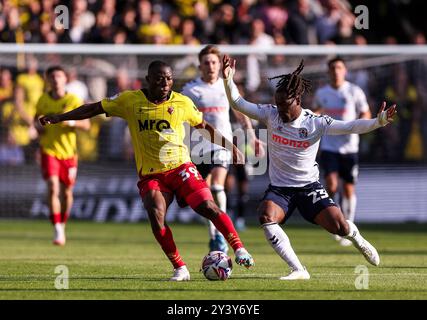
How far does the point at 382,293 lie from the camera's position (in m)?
9.95

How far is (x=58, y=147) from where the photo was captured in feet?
57.5

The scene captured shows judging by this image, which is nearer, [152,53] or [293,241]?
[293,241]

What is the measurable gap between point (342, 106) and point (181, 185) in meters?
6.85

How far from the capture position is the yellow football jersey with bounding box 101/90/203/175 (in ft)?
37.0

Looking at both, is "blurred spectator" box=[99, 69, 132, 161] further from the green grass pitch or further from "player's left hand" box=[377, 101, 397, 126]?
"player's left hand" box=[377, 101, 397, 126]

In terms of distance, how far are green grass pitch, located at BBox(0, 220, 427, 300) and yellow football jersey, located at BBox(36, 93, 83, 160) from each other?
153 cm

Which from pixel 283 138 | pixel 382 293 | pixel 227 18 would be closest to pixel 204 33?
pixel 227 18

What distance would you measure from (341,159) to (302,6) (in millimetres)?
8520

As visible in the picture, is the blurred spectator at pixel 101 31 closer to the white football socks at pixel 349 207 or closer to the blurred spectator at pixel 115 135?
the blurred spectator at pixel 115 135

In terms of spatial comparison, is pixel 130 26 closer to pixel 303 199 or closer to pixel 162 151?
pixel 162 151

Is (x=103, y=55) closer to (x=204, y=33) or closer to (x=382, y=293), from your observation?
(x=204, y=33)

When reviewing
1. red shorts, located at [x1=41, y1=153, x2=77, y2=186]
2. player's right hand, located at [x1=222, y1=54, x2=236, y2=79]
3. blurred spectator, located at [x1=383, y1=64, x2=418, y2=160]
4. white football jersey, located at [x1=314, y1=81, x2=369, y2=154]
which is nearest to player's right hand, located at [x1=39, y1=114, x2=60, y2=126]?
player's right hand, located at [x1=222, y1=54, x2=236, y2=79]

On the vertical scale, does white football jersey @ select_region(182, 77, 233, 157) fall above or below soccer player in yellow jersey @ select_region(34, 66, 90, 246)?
above

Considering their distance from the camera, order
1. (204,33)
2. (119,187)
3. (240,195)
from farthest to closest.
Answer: (204,33) → (119,187) → (240,195)
